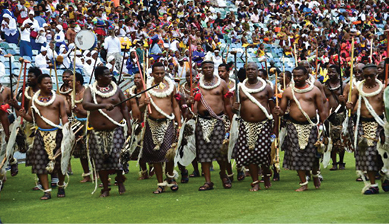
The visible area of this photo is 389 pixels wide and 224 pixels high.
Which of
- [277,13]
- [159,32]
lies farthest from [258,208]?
[277,13]

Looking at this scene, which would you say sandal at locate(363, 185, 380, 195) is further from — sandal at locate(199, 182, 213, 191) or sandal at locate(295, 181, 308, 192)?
sandal at locate(199, 182, 213, 191)

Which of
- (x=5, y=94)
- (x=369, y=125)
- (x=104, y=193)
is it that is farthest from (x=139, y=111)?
(x=369, y=125)

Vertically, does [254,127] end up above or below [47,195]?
above

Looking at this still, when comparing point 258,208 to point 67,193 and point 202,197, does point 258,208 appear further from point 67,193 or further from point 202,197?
point 67,193

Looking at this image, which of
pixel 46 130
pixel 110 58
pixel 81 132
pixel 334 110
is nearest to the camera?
pixel 46 130

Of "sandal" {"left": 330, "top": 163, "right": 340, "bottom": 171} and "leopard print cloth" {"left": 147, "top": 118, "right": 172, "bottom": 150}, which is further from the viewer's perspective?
"sandal" {"left": 330, "top": 163, "right": 340, "bottom": 171}

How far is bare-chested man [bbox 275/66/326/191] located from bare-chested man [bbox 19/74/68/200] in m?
3.24

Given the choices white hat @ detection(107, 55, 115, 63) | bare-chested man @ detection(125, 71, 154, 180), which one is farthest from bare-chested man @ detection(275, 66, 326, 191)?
white hat @ detection(107, 55, 115, 63)

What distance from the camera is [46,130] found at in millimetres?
9852

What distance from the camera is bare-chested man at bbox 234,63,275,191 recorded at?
10.1 meters

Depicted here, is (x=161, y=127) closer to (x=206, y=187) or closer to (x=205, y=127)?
(x=205, y=127)

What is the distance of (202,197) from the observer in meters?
9.55

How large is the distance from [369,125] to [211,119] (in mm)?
2468

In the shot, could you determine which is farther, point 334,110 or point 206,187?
point 334,110
